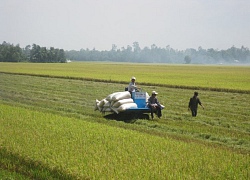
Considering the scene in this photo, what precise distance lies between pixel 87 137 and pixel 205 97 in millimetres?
15316

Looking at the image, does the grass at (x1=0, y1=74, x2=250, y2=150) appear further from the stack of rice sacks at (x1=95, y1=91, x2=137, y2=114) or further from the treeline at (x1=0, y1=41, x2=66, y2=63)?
the treeline at (x1=0, y1=41, x2=66, y2=63)

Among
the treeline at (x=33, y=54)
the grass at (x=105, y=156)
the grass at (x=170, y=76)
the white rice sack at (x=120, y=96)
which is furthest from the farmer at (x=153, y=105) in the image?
the treeline at (x=33, y=54)

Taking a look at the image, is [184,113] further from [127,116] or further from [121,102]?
[121,102]

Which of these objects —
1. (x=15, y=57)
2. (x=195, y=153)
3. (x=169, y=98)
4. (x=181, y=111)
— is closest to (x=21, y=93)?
(x=169, y=98)

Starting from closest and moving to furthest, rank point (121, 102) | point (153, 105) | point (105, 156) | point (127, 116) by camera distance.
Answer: point (105, 156) < point (121, 102) < point (153, 105) < point (127, 116)

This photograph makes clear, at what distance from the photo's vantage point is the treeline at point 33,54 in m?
124

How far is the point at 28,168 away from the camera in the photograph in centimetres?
833

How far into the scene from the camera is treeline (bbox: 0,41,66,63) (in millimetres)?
124250

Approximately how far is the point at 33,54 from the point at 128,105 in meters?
125

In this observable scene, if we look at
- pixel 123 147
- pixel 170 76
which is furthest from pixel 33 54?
pixel 123 147

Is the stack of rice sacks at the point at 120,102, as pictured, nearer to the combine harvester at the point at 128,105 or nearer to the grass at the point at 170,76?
the combine harvester at the point at 128,105

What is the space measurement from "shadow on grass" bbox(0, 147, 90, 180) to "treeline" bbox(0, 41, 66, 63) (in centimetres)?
12031

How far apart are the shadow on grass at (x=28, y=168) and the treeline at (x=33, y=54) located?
120308 millimetres

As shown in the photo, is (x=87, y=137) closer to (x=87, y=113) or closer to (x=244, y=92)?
(x=87, y=113)
